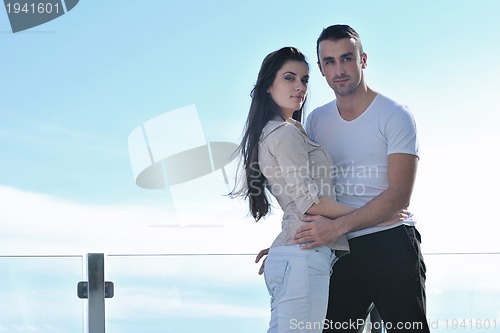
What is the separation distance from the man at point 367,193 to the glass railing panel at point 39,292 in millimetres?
1410

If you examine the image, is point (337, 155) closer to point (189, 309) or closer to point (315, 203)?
point (315, 203)

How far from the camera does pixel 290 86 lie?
2.27 meters

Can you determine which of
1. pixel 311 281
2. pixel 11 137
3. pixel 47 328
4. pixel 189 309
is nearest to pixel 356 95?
pixel 311 281

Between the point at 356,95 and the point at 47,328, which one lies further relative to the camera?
the point at 47,328

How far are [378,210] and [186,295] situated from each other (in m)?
1.43

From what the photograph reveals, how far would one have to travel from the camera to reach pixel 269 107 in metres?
2.28

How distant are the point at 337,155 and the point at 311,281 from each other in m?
0.51

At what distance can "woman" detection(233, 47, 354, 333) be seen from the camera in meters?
2.07

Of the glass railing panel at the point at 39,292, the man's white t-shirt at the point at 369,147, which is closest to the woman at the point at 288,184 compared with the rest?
the man's white t-shirt at the point at 369,147

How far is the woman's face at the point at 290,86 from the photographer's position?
226 centimetres
